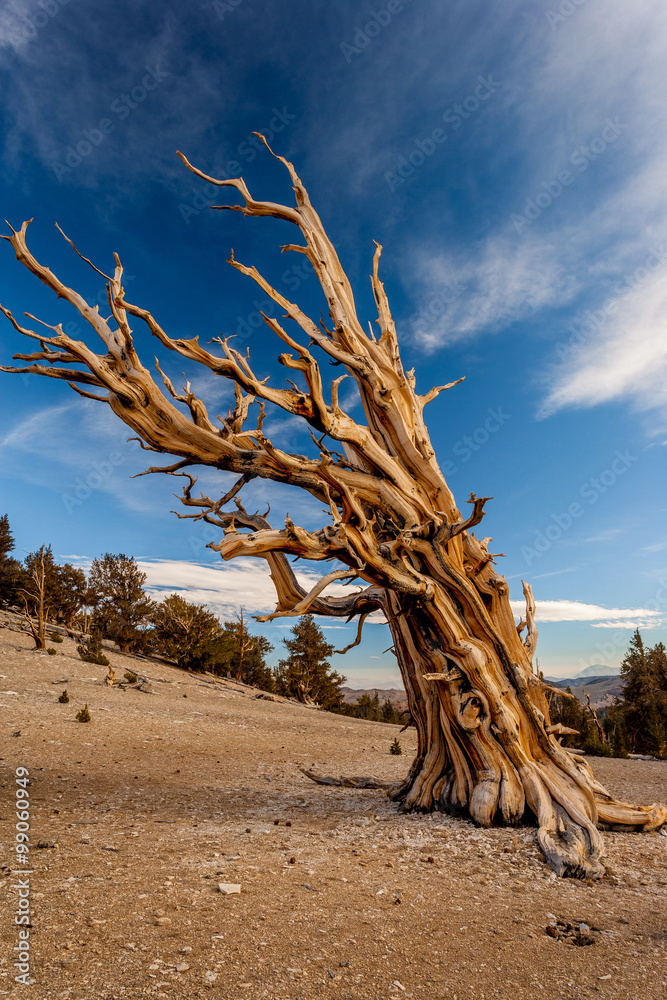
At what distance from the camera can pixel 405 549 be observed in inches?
202

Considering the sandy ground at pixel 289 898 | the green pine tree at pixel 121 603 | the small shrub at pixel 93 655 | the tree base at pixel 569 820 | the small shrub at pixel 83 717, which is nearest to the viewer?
the sandy ground at pixel 289 898

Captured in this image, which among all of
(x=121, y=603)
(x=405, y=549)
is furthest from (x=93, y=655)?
(x=405, y=549)

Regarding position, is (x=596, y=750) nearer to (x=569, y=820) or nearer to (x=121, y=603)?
(x=569, y=820)

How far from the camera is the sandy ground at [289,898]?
224 centimetres

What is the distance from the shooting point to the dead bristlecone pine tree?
4.62m

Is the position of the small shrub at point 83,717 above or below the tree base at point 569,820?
above

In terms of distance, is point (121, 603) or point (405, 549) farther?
point (121, 603)

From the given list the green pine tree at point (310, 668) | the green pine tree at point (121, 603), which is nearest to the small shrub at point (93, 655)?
the green pine tree at point (121, 603)

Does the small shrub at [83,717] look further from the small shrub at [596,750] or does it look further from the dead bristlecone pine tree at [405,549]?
the small shrub at [596,750]

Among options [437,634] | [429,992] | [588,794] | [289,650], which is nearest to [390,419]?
[437,634]

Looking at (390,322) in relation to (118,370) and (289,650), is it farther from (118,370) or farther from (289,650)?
(289,650)

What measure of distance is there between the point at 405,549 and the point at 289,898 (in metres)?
2.96

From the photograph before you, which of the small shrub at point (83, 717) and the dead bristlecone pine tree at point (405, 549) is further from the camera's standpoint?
the small shrub at point (83, 717)

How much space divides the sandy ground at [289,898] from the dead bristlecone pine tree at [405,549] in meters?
0.39
